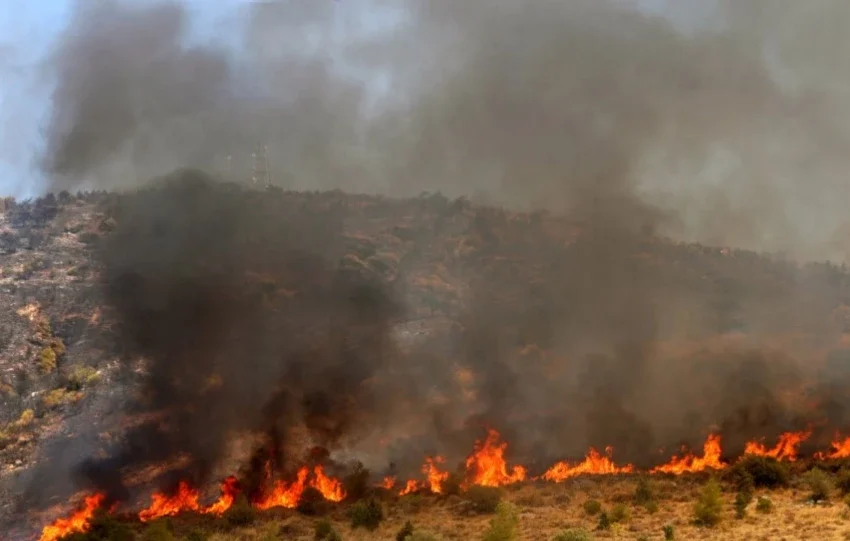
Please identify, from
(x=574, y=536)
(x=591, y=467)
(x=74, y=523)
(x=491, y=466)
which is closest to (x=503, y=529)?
(x=574, y=536)

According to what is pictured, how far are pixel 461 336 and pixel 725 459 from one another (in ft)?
43.9

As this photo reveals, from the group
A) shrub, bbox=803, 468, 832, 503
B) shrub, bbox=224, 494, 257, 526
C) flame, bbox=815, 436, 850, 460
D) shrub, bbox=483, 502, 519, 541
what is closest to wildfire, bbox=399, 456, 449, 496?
shrub, bbox=483, 502, 519, 541

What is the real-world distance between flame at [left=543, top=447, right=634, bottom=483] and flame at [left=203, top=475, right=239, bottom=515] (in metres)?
12.8

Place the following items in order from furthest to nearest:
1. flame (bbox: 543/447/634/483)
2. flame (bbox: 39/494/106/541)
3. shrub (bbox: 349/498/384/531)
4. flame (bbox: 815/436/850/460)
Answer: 1. flame (bbox: 815/436/850/460)
2. flame (bbox: 543/447/634/483)
3. shrub (bbox: 349/498/384/531)
4. flame (bbox: 39/494/106/541)

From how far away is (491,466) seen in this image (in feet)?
88.6

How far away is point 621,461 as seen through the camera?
92.5 feet

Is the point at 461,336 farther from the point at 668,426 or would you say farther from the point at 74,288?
the point at 74,288

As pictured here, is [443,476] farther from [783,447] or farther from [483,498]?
[783,447]

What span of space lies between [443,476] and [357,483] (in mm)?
3721

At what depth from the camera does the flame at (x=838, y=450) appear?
2875 cm

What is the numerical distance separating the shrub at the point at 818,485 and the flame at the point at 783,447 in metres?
4.27

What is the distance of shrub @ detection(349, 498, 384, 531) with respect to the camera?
21.1 metres

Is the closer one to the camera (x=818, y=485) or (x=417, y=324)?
(x=818, y=485)

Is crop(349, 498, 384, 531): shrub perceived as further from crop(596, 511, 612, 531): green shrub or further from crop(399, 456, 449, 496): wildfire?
crop(596, 511, 612, 531): green shrub
